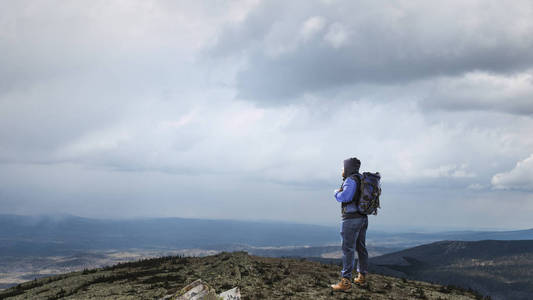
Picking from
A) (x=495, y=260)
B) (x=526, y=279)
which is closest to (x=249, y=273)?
(x=526, y=279)

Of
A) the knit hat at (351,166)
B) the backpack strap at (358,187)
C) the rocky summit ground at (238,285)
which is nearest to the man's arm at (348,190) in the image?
the backpack strap at (358,187)

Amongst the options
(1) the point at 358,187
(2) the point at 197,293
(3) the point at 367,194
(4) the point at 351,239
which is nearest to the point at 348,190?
(1) the point at 358,187

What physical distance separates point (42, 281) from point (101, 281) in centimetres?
710

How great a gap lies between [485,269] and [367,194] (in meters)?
80.3

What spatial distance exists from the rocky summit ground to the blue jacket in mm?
3905

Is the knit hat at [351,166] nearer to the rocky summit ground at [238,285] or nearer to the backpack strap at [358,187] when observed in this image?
the backpack strap at [358,187]

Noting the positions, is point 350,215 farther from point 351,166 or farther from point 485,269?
point 485,269

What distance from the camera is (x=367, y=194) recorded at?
509 inches

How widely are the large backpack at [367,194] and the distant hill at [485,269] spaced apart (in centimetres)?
6159

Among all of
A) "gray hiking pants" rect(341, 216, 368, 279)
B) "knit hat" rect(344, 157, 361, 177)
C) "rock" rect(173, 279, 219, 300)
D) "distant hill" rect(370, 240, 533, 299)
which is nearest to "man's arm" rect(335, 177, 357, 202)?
"knit hat" rect(344, 157, 361, 177)

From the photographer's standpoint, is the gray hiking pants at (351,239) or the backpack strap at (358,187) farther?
the gray hiking pants at (351,239)

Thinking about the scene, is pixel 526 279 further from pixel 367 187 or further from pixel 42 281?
pixel 42 281

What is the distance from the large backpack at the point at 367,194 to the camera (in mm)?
12883

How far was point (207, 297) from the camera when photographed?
9.43m
